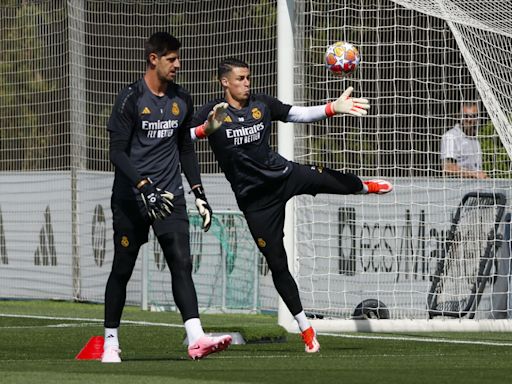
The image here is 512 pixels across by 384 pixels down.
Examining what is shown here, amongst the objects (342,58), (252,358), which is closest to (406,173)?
(342,58)

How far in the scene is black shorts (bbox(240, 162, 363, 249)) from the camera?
11266 millimetres

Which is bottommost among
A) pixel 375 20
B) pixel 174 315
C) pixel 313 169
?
pixel 174 315

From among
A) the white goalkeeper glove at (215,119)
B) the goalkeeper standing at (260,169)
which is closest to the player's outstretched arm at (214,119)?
the white goalkeeper glove at (215,119)

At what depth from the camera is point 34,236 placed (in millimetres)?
20156

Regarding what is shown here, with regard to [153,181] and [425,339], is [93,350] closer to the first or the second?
[153,181]

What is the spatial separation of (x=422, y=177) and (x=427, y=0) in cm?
217

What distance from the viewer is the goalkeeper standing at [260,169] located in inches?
443

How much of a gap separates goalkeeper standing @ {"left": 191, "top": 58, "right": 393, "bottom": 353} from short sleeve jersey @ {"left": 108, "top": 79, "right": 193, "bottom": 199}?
1484 mm

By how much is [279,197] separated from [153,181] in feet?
6.46

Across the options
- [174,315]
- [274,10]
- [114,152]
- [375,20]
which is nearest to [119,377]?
[114,152]

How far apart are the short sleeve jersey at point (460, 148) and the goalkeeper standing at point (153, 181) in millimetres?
5361

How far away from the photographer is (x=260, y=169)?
1128 centimetres

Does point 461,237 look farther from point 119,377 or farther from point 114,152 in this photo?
point 119,377

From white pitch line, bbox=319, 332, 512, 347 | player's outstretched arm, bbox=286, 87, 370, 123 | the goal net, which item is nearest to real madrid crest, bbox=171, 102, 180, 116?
player's outstretched arm, bbox=286, 87, 370, 123
